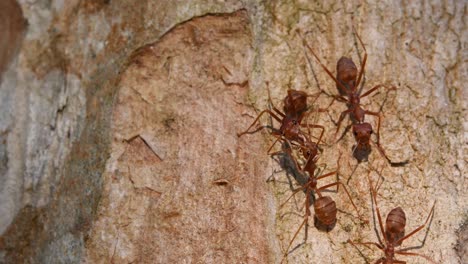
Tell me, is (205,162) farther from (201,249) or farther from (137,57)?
(137,57)

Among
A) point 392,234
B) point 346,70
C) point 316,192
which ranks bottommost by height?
point 392,234

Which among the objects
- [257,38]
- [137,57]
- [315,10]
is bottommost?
[137,57]

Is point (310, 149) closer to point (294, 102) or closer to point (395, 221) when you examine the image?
point (294, 102)

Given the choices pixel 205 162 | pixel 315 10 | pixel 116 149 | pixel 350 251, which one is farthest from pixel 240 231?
pixel 315 10

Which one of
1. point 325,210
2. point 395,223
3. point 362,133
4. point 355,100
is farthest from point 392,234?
point 355,100

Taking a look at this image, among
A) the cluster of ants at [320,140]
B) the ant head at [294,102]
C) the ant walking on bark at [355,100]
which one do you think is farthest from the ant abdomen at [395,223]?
the ant head at [294,102]

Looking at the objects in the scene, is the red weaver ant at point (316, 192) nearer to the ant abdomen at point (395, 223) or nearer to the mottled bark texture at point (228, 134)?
the mottled bark texture at point (228, 134)

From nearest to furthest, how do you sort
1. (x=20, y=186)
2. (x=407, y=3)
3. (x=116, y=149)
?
(x=116, y=149), (x=407, y=3), (x=20, y=186)
